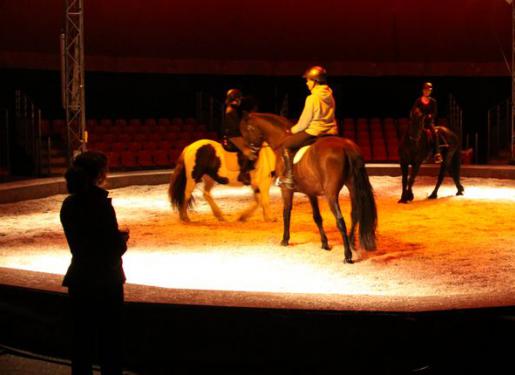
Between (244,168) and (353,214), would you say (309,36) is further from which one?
(353,214)

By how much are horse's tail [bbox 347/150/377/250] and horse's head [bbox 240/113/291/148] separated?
3.95 ft

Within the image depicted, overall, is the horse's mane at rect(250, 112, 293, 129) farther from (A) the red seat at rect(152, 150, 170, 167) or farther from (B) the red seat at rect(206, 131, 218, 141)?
(B) the red seat at rect(206, 131, 218, 141)

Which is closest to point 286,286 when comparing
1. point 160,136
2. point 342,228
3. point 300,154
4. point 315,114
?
point 342,228

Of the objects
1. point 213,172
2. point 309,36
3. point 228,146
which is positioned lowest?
point 213,172

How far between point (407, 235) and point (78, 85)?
676 centimetres

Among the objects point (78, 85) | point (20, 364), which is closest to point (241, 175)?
point (78, 85)

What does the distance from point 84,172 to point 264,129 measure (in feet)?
17.4

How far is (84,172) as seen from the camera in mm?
4004

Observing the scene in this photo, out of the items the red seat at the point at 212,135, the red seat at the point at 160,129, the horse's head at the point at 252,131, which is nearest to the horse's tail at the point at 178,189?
the horse's head at the point at 252,131

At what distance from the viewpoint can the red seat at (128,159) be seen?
60.4 feet

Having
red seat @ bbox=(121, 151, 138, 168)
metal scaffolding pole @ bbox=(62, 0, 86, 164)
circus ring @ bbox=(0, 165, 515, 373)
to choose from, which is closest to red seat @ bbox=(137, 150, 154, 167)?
red seat @ bbox=(121, 151, 138, 168)

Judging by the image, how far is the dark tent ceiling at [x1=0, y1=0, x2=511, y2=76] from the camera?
70.1 feet

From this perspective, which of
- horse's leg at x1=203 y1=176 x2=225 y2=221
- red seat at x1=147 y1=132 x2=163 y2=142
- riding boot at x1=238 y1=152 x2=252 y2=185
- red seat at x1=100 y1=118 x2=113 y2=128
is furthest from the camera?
red seat at x1=100 y1=118 x2=113 y2=128

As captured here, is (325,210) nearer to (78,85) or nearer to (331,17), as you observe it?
(78,85)
